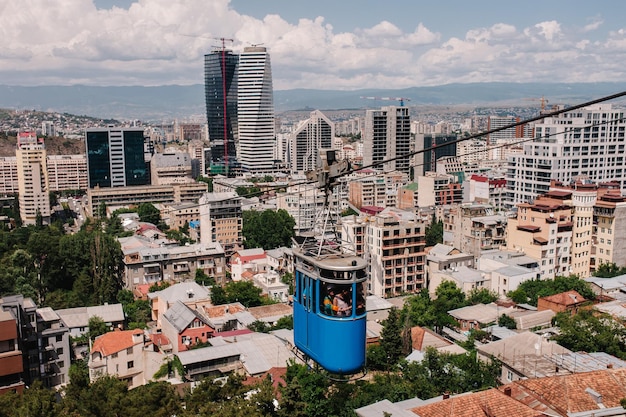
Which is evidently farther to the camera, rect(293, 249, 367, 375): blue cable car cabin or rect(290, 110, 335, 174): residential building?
rect(290, 110, 335, 174): residential building

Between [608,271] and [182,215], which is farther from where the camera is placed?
[182,215]

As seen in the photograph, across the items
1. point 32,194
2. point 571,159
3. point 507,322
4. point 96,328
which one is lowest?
point 96,328

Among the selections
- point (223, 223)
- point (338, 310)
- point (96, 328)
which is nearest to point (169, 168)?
point (223, 223)

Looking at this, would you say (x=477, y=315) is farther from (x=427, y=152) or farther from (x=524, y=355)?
(x=427, y=152)

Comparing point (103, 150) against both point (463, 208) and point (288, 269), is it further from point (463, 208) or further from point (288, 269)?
point (463, 208)

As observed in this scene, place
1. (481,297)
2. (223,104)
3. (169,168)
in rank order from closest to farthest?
(481,297), (169,168), (223,104)

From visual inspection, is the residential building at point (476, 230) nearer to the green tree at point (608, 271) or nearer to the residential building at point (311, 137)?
the green tree at point (608, 271)

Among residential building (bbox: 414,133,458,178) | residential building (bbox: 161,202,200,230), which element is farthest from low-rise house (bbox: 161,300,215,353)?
residential building (bbox: 414,133,458,178)

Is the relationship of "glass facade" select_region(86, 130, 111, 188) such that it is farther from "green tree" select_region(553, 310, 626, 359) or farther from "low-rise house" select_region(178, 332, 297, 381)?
"green tree" select_region(553, 310, 626, 359)
